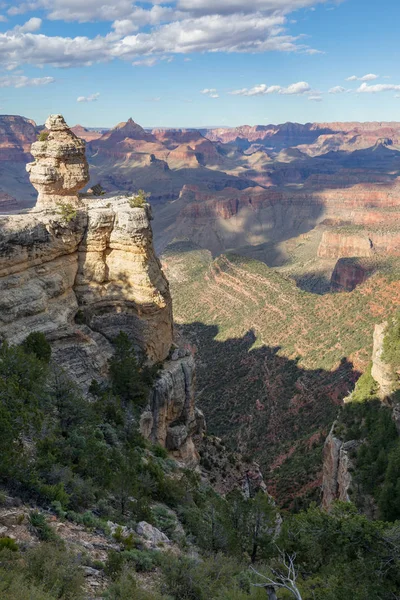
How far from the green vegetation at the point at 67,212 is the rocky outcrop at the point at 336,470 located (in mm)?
22944

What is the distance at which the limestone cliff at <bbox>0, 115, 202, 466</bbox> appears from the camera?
26.1m

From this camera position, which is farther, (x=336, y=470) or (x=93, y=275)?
(x=336, y=470)

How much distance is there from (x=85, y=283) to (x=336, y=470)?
20.8 metres

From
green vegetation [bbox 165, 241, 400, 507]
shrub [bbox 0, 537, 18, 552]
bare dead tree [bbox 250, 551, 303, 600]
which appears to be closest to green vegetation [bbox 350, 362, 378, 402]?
green vegetation [bbox 165, 241, 400, 507]

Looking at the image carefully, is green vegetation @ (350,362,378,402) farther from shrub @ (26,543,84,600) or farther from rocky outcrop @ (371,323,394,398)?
shrub @ (26,543,84,600)

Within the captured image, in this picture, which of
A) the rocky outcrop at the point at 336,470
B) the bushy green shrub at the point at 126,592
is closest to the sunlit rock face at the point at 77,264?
the rocky outcrop at the point at 336,470

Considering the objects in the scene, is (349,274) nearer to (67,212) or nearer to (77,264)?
(77,264)

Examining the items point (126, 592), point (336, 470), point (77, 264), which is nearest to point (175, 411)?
point (336, 470)

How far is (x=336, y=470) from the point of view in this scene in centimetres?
3328

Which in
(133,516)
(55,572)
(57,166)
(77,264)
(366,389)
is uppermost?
(57,166)

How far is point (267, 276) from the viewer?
90.6m

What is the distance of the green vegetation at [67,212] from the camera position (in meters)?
28.8

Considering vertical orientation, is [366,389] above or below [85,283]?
below

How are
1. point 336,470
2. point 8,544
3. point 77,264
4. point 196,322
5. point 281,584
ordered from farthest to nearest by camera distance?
1. point 196,322
2. point 336,470
3. point 77,264
4. point 8,544
5. point 281,584
